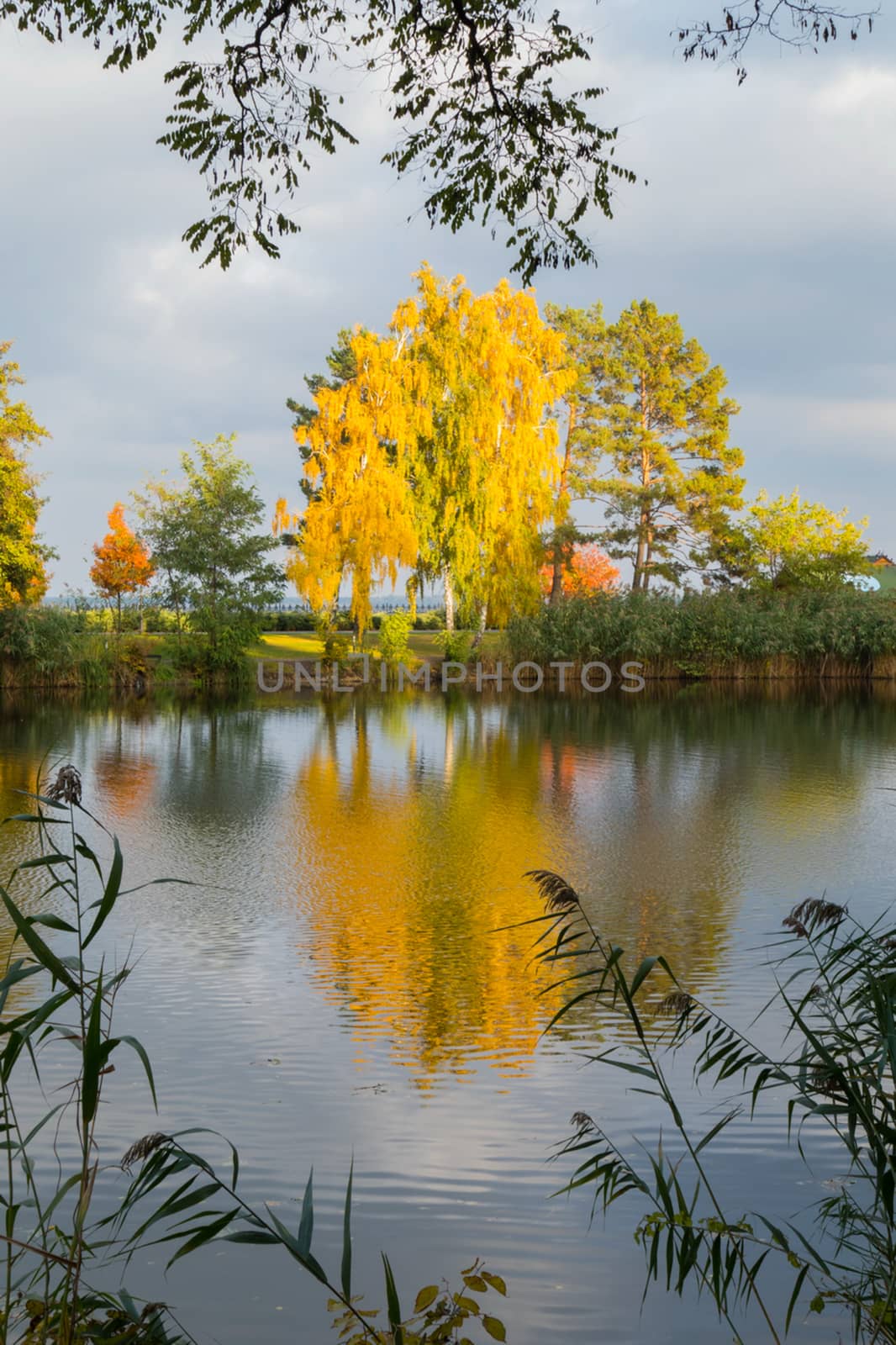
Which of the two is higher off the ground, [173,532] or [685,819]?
[173,532]

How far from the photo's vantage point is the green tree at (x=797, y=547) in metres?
41.3

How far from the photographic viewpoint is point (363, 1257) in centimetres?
353

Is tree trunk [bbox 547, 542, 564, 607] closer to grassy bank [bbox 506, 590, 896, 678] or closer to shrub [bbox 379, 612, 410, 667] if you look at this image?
grassy bank [bbox 506, 590, 896, 678]

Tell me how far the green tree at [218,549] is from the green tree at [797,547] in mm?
16707

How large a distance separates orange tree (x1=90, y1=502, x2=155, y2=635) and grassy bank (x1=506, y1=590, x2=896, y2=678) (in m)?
10.2

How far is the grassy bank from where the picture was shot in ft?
111

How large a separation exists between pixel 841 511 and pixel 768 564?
3222 millimetres

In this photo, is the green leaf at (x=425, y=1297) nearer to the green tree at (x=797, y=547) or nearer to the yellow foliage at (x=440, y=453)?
the yellow foliage at (x=440, y=453)

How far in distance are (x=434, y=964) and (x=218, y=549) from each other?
90.6 feet

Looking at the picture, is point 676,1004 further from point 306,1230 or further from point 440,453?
point 440,453

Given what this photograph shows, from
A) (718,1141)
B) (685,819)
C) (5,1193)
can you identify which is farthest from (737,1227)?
(685,819)

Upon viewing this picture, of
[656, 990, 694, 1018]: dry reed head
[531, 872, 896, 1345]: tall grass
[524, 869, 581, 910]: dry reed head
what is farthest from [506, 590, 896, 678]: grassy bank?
[524, 869, 581, 910]: dry reed head

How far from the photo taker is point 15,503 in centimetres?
3059

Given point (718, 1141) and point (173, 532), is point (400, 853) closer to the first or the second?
point (718, 1141)
